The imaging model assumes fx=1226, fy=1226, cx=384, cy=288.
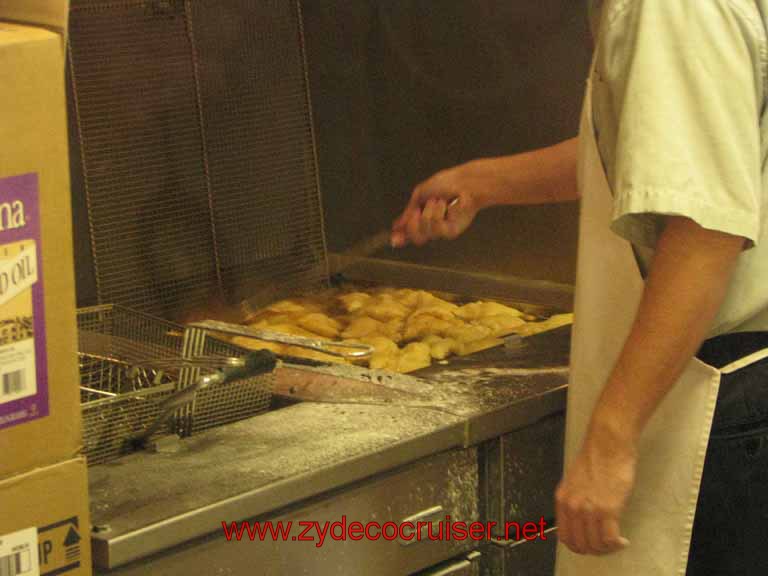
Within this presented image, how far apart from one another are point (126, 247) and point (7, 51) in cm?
105

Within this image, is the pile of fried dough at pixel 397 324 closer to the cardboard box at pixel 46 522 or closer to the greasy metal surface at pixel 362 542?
the greasy metal surface at pixel 362 542

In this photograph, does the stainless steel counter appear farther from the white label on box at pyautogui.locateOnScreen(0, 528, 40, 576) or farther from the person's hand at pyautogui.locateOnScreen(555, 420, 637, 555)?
the person's hand at pyautogui.locateOnScreen(555, 420, 637, 555)

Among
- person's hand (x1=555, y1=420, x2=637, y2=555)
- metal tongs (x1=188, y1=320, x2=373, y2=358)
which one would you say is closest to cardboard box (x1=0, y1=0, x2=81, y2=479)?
person's hand (x1=555, y1=420, x2=637, y2=555)

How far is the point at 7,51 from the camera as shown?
0.90 metres

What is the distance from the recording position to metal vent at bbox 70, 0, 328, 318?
190 cm

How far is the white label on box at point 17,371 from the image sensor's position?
3.08 ft

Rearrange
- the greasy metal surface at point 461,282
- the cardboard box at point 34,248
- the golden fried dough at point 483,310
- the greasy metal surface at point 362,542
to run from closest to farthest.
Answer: the cardboard box at point 34,248 < the greasy metal surface at point 362,542 < the golden fried dough at point 483,310 < the greasy metal surface at point 461,282

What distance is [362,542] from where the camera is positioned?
4.37 ft

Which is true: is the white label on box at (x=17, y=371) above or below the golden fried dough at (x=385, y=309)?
above

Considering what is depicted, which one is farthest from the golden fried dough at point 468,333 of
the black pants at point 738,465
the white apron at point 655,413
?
the black pants at point 738,465

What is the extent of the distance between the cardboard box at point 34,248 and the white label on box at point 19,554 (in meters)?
0.06

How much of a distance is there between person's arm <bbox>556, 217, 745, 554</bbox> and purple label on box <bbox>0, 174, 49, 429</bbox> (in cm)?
49

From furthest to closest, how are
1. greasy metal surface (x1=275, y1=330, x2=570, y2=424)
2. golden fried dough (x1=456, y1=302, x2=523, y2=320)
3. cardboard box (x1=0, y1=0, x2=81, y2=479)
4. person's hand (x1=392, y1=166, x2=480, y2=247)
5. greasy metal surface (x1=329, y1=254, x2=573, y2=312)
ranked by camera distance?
greasy metal surface (x1=329, y1=254, x2=573, y2=312)
golden fried dough (x1=456, y1=302, x2=523, y2=320)
person's hand (x1=392, y1=166, x2=480, y2=247)
greasy metal surface (x1=275, y1=330, x2=570, y2=424)
cardboard box (x1=0, y1=0, x2=81, y2=479)

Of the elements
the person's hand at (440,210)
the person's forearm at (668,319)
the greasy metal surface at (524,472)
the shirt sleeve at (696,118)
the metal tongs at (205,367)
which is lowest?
the greasy metal surface at (524,472)
